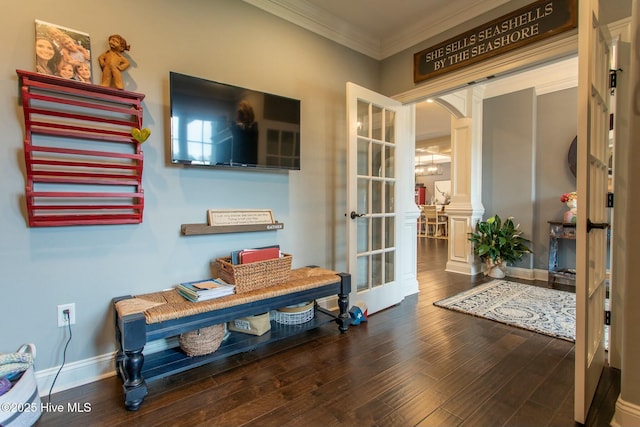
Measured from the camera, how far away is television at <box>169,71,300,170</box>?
6.35 feet

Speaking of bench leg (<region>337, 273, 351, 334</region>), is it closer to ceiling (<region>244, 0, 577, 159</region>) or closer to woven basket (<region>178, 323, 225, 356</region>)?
woven basket (<region>178, 323, 225, 356</region>)

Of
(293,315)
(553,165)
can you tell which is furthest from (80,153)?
(553,165)

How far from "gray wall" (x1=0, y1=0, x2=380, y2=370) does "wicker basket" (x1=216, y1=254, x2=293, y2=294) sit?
0.23m

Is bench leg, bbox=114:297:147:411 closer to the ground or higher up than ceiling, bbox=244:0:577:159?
closer to the ground

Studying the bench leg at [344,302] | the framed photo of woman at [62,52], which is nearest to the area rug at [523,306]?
the bench leg at [344,302]

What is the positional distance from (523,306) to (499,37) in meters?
2.42

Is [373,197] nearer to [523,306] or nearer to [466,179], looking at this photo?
[523,306]

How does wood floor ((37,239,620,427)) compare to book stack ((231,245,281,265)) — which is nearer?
wood floor ((37,239,620,427))

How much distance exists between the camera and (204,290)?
1829mm

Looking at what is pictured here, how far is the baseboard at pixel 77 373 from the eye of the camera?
1.65 meters

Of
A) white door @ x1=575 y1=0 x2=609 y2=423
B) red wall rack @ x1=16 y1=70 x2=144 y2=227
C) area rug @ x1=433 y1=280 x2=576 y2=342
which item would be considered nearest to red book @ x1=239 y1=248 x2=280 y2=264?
red wall rack @ x1=16 y1=70 x2=144 y2=227

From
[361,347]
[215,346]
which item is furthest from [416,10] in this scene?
[215,346]

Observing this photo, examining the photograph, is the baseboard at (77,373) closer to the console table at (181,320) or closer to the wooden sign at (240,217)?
the console table at (181,320)

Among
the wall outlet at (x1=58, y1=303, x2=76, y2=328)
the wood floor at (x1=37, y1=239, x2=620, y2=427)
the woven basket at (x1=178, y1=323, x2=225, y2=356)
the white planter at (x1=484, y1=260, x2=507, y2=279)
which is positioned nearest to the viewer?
the wood floor at (x1=37, y1=239, x2=620, y2=427)
